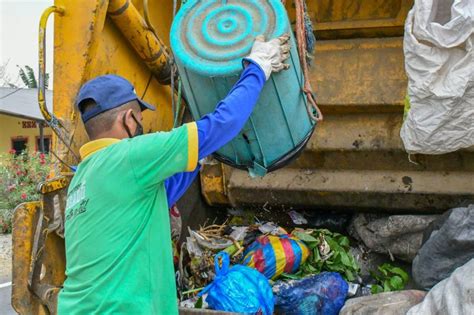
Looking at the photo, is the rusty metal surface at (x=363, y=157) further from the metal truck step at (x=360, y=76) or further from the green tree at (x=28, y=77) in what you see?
the green tree at (x=28, y=77)

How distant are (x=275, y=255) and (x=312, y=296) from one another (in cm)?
27

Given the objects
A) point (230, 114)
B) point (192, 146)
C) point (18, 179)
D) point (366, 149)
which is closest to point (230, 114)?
point (230, 114)

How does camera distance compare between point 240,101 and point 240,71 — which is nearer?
point 240,101

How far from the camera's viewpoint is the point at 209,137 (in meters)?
1.52

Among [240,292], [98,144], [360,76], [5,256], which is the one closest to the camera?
[98,144]

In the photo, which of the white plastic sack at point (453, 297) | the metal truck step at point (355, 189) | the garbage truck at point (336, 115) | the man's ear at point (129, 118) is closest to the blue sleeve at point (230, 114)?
the man's ear at point (129, 118)

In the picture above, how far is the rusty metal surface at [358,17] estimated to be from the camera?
283 cm

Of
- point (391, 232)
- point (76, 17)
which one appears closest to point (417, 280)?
point (391, 232)

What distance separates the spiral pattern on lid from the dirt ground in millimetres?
5313

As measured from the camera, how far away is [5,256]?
723 cm

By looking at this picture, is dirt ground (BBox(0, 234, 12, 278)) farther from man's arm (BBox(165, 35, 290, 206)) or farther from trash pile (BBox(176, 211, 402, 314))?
man's arm (BBox(165, 35, 290, 206))

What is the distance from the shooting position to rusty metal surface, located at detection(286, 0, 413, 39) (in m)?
2.83

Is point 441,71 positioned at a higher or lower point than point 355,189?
higher

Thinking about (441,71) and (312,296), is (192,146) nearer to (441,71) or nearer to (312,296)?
(441,71)
